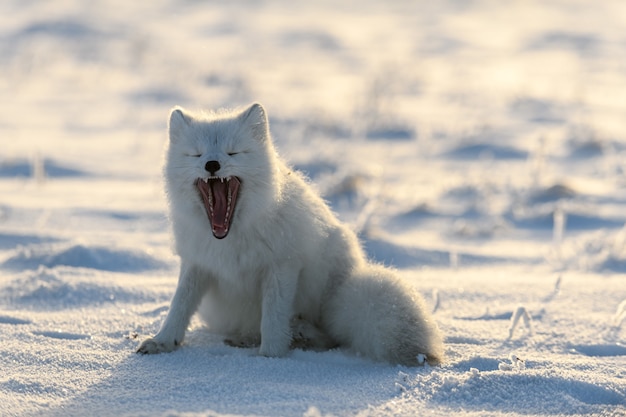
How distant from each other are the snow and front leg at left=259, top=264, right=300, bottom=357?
0.09 metres

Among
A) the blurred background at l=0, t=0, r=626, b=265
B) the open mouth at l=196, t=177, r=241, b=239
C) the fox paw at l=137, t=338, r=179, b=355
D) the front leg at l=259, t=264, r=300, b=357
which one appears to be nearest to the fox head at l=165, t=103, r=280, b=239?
the open mouth at l=196, t=177, r=241, b=239

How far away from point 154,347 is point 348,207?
10.4 ft

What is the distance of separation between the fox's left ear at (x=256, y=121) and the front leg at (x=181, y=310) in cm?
64

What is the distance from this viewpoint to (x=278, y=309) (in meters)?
3.59

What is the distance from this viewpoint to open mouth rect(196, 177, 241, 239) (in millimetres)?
3439

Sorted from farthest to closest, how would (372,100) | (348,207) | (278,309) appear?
1. (372,100)
2. (348,207)
3. (278,309)

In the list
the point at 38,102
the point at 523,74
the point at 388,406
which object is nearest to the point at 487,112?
the point at 523,74

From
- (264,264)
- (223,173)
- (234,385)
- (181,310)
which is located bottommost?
(234,385)

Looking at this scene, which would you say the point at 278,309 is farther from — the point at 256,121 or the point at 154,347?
the point at 256,121

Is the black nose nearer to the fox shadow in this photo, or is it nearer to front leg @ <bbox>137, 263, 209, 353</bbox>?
front leg @ <bbox>137, 263, 209, 353</bbox>

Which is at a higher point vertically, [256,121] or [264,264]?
[256,121]

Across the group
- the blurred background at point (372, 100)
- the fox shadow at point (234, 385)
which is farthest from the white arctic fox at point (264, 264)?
the blurred background at point (372, 100)

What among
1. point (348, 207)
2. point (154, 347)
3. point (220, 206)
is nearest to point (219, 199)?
point (220, 206)

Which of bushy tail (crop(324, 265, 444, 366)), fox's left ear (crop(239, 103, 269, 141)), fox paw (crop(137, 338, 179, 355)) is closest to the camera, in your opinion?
bushy tail (crop(324, 265, 444, 366))
